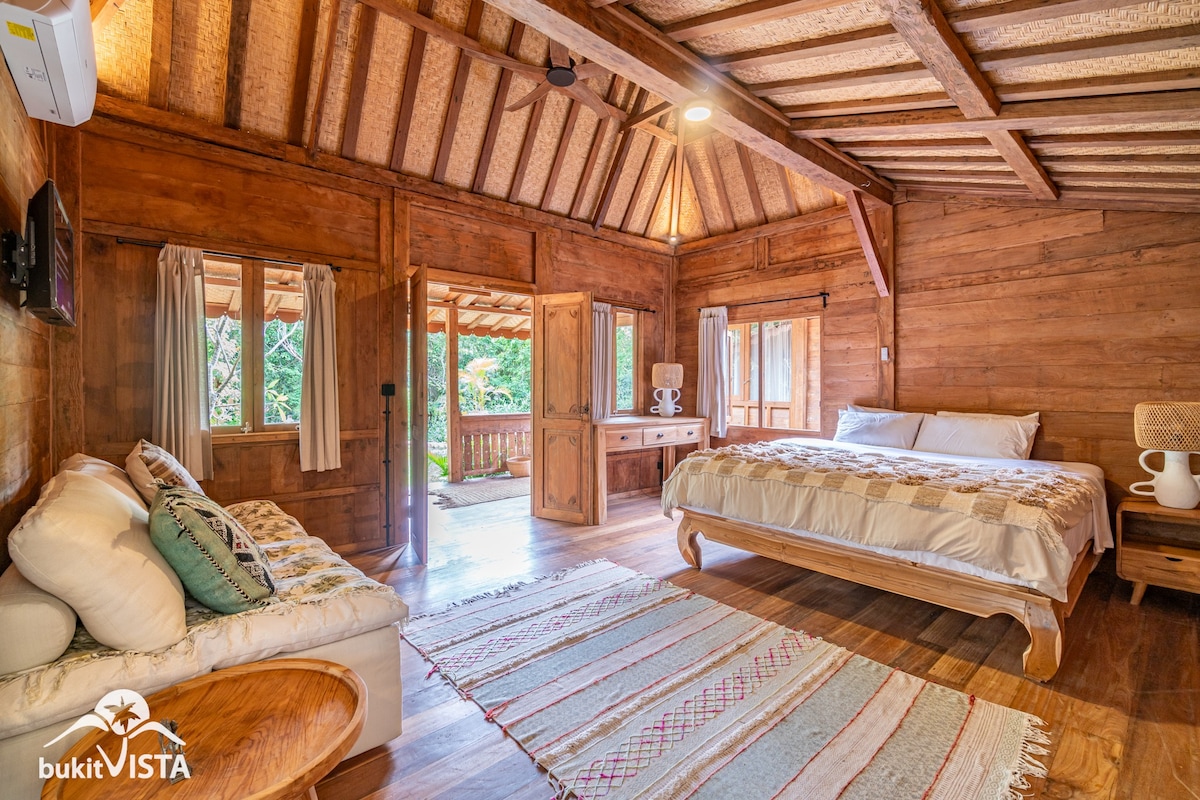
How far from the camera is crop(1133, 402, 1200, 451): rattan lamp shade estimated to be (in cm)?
289

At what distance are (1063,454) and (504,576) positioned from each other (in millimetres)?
4097

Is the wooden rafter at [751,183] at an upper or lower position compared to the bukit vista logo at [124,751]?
upper

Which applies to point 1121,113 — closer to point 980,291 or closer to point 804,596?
point 980,291

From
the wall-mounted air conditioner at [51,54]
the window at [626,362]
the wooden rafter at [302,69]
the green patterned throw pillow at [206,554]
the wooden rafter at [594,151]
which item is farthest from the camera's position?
the window at [626,362]

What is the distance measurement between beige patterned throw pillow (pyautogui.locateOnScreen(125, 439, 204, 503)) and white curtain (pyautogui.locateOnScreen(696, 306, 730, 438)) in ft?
15.4

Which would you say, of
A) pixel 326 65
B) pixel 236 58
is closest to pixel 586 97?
pixel 326 65

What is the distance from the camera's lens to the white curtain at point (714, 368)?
5805mm

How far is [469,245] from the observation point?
465 centimetres

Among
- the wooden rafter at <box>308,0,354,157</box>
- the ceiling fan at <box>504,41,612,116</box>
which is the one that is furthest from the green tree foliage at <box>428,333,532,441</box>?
the ceiling fan at <box>504,41,612,116</box>

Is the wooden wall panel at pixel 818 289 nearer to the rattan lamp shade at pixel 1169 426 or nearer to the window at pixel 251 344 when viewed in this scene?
the rattan lamp shade at pixel 1169 426

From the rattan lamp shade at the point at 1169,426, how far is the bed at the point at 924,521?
0.37 metres

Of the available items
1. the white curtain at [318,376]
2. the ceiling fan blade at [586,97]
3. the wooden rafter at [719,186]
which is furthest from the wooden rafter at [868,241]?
the white curtain at [318,376]

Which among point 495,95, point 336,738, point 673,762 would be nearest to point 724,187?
point 495,95

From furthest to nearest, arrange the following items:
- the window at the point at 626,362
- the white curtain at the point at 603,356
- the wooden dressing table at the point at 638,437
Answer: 1. the window at the point at 626,362
2. the white curtain at the point at 603,356
3. the wooden dressing table at the point at 638,437
